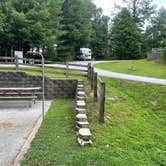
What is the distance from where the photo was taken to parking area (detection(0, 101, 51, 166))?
19.7 feet

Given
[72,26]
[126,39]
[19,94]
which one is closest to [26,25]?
[72,26]

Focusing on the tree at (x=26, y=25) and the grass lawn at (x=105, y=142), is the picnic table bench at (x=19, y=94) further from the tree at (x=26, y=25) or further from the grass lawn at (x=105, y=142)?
the tree at (x=26, y=25)

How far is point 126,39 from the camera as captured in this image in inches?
1783

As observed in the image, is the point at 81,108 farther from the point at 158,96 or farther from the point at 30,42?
the point at 30,42

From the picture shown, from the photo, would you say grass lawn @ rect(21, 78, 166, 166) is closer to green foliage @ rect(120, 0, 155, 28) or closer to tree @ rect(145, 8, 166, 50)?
tree @ rect(145, 8, 166, 50)

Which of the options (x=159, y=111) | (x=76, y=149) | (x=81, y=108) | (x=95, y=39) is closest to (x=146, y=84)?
(x=159, y=111)

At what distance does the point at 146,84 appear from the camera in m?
14.5

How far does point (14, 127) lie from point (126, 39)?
1508 inches

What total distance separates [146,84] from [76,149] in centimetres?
929

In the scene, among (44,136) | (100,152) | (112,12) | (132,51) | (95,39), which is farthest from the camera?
(112,12)

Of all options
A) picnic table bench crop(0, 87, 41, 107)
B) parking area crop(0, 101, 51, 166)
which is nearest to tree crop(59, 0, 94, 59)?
picnic table bench crop(0, 87, 41, 107)

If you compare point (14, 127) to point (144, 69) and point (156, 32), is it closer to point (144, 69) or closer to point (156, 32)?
point (144, 69)

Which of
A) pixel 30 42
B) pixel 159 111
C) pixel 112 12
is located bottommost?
pixel 159 111

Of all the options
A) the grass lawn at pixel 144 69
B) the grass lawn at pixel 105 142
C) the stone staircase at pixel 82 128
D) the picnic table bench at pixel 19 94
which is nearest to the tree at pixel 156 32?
the grass lawn at pixel 144 69
